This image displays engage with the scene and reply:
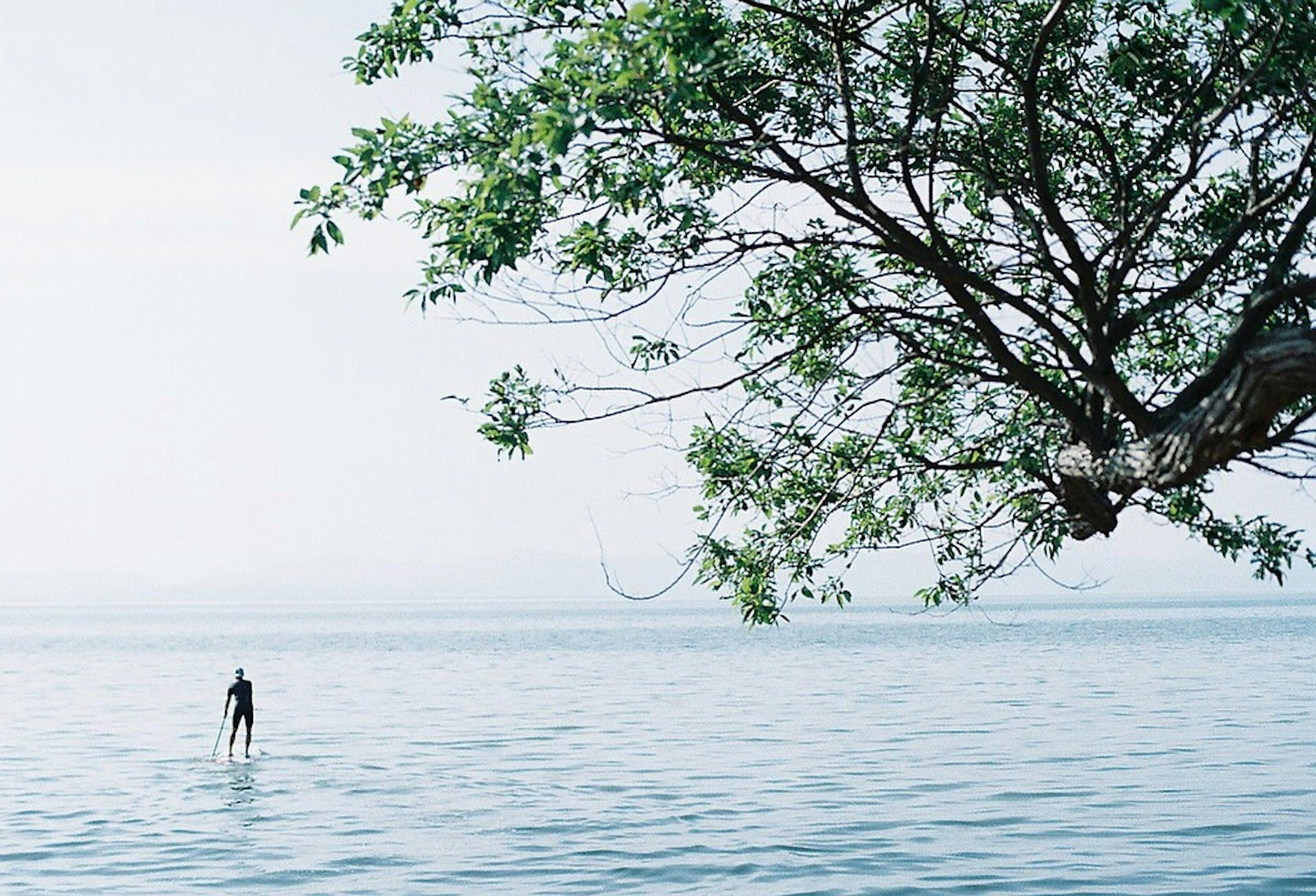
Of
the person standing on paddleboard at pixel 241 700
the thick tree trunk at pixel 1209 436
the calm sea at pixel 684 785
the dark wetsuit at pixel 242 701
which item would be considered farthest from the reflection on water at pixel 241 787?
the thick tree trunk at pixel 1209 436

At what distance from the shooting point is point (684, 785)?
1487 inches

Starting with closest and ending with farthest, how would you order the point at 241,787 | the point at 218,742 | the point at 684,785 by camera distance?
the point at 684,785
the point at 241,787
the point at 218,742

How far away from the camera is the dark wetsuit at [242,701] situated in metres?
42.0

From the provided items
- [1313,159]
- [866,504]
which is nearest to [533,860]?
[866,504]

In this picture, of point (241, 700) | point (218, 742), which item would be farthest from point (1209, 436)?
point (218, 742)

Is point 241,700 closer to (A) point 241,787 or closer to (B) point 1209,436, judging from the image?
(A) point 241,787

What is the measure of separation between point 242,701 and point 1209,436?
3461 centimetres

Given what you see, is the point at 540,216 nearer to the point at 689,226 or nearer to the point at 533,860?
the point at 689,226

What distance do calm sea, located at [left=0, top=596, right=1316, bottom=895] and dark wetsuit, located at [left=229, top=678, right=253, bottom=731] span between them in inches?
53.7

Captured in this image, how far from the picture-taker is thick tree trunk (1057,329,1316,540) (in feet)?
33.7

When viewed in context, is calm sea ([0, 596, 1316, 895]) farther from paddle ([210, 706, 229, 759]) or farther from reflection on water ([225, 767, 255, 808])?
paddle ([210, 706, 229, 759])

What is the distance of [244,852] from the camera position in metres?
29.1

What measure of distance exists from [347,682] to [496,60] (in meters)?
72.0

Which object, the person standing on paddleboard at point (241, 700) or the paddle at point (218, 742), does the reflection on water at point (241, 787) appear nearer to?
the person standing on paddleboard at point (241, 700)
